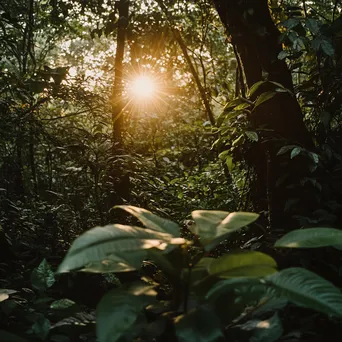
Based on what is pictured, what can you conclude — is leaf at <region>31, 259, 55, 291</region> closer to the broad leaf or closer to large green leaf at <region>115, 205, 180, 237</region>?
the broad leaf

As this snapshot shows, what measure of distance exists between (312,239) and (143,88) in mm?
4336

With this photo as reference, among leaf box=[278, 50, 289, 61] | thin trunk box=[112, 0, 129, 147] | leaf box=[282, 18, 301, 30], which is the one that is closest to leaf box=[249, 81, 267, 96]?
leaf box=[278, 50, 289, 61]

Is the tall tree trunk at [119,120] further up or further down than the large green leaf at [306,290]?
further up

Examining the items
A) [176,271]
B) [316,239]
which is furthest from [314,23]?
[176,271]

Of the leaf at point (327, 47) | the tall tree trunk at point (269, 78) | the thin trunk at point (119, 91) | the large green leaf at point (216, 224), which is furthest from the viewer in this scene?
the thin trunk at point (119, 91)

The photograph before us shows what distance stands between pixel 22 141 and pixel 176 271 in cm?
352

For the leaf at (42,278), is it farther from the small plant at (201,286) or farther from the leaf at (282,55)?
Answer: the leaf at (282,55)

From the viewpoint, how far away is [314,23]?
8.38 ft

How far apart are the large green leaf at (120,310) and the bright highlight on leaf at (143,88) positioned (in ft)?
13.1

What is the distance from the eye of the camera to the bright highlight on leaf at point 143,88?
505 centimetres

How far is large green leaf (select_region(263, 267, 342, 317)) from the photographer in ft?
3.33

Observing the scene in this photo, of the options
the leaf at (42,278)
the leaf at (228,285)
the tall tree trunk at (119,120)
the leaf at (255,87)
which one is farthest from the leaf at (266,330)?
the tall tree trunk at (119,120)

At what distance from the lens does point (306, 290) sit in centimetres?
107

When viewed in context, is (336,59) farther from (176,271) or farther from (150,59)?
(150,59)
